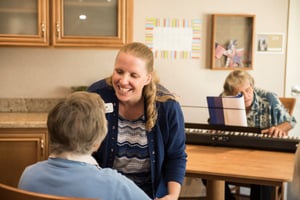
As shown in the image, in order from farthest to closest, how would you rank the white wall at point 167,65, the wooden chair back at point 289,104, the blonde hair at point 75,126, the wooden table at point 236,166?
the white wall at point 167,65 → the wooden chair back at point 289,104 → the wooden table at point 236,166 → the blonde hair at point 75,126

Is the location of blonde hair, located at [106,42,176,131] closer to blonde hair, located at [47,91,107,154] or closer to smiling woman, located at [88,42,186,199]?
smiling woman, located at [88,42,186,199]

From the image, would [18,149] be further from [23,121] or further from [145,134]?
[145,134]

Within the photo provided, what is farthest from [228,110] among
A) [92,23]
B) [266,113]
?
[92,23]

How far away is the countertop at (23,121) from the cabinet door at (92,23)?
1.91ft

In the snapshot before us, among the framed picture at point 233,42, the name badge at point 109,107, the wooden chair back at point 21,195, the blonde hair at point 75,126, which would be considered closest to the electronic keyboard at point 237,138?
the name badge at point 109,107

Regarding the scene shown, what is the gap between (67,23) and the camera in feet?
10.6

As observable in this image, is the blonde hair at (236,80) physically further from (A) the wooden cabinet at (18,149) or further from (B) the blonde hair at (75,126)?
(B) the blonde hair at (75,126)

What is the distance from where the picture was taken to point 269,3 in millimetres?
3670

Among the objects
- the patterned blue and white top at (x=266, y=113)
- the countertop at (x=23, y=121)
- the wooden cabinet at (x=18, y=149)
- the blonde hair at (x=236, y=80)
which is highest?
the blonde hair at (x=236, y=80)

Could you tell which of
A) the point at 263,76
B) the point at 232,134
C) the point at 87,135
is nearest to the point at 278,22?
the point at 263,76

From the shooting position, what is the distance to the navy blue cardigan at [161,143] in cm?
179

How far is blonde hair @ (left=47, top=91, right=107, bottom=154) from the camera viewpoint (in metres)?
1.28

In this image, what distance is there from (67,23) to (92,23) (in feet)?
0.63

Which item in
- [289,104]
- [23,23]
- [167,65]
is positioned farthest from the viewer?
[167,65]
